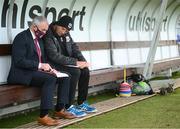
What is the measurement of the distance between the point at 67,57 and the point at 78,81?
48 centimetres

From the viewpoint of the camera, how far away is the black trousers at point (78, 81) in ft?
20.3

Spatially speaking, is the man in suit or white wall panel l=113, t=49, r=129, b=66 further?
white wall panel l=113, t=49, r=129, b=66

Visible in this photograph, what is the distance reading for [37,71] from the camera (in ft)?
18.3

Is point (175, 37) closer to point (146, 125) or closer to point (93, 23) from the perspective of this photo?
point (93, 23)

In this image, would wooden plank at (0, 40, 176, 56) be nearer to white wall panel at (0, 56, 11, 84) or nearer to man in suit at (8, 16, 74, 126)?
white wall panel at (0, 56, 11, 84)

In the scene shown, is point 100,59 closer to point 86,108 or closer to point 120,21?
point 120,21

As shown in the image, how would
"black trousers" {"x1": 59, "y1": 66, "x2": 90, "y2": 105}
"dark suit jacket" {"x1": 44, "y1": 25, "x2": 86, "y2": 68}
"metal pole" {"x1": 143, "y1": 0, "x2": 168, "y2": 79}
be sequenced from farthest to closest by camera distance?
1. "metal pole" {"x1": 143, "y1": 0, "x2": 168, "y2": 79}
2. "black trousers" {"x1": 59, "y1": 66, "x2": 90, "y2": 105}
3. "dark suit jacket" {"x1": 44, "y1": 25, "x2": 86, "y2": 68}

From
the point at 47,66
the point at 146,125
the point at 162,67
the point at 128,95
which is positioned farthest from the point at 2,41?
the point at 162,67

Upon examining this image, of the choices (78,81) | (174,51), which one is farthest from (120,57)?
(174,51)

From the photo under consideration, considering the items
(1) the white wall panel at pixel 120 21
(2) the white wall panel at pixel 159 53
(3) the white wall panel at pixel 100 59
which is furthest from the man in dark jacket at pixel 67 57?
(2) the white wall panel at pixel 159 53

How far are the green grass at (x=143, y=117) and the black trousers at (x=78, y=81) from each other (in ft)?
1.41

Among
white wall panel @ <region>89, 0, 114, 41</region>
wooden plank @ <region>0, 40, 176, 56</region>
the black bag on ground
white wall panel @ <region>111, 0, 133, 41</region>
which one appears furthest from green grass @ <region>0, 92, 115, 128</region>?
white wall panel @ <region>111, 0, 133, 41</region>

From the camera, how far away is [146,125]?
5555 mm

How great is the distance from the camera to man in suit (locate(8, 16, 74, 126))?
547cm
